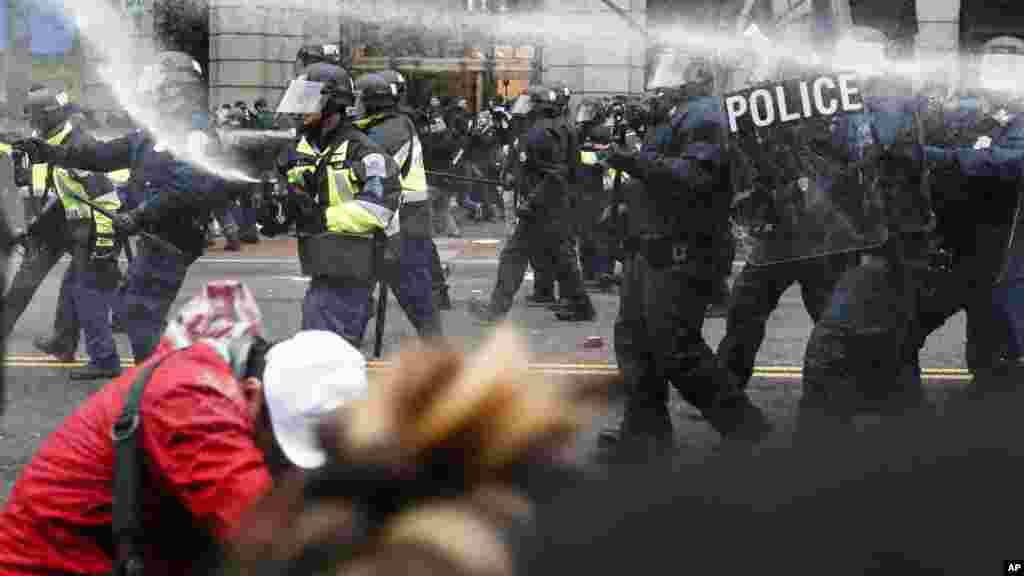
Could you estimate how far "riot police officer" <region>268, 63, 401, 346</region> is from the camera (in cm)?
685

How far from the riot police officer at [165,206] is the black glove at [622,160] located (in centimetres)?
215

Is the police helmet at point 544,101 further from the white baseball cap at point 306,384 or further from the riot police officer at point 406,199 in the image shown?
the white baseball cap at point 306,384

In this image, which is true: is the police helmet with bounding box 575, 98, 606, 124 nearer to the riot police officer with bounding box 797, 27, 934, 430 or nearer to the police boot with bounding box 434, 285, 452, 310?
the police boot with bounding box 434, 285, 452, 310

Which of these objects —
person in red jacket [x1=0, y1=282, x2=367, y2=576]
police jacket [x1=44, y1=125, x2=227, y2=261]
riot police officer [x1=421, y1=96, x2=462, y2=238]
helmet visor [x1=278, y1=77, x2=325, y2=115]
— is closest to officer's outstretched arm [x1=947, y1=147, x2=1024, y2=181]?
helmet visor [x1=278, y1=77, x2=325, y2=115]

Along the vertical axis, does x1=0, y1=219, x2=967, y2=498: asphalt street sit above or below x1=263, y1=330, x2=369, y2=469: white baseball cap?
below

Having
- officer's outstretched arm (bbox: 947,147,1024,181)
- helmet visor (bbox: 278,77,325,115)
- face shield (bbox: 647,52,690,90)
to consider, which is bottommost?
officer's outstretched arm (bbox: 947,147,1024,181)

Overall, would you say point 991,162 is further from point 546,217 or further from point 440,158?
point 440,158

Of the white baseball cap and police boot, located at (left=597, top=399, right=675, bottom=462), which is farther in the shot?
the white baseball cap

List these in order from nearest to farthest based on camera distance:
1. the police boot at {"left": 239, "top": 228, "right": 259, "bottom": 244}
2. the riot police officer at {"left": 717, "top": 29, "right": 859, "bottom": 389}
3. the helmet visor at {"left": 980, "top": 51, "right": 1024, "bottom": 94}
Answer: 1. the riot police officer at {"left": 717, "top": 29, "right": 859, "bottom": 389}
2. the helmet visor at {"left": 980, "top": 51, "right": 1024, "bottom": 94}
3. the police boot at {"left": 239, "top": 228, "right": 259, "bottom": 244}

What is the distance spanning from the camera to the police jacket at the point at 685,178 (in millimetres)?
6230

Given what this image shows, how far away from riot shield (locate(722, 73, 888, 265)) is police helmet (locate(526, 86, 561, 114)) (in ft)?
18.7

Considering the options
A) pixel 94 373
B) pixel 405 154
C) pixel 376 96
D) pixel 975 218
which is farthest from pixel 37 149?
pixel 975 218

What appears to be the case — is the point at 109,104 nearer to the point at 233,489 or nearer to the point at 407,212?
the point at 407,212

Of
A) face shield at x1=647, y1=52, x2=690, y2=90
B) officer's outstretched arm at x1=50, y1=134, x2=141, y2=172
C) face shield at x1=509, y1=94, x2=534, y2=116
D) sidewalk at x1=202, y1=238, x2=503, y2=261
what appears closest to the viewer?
face shield at x1=647, y1=52, x2=690, y2=90
